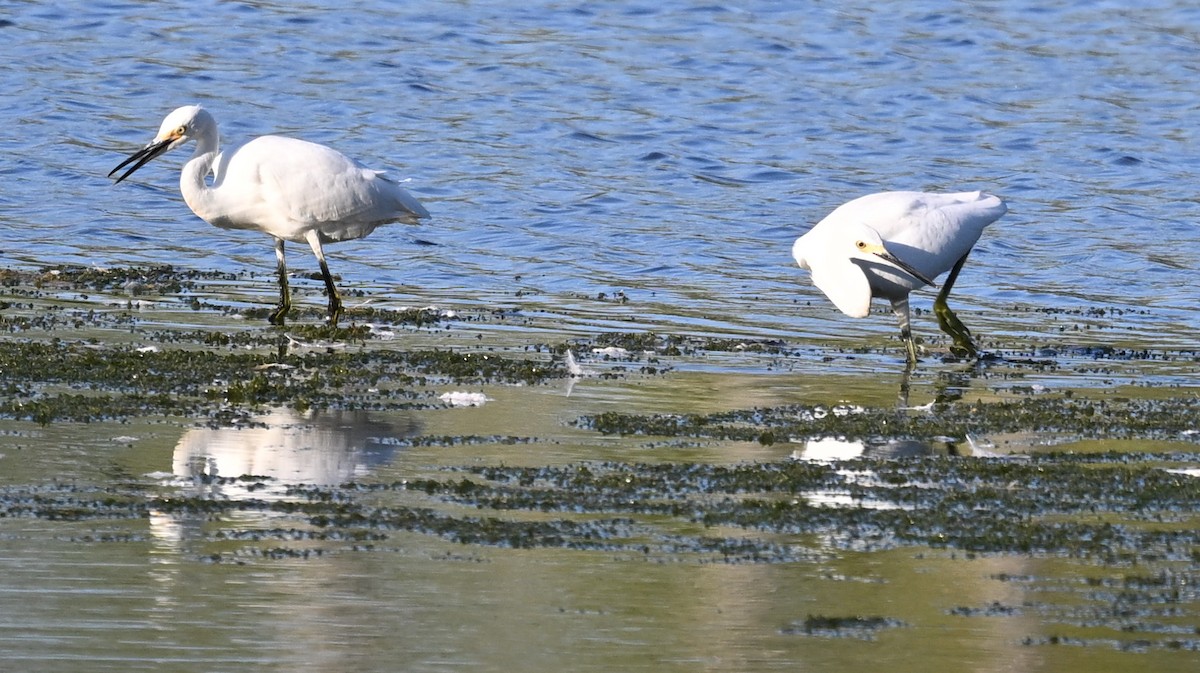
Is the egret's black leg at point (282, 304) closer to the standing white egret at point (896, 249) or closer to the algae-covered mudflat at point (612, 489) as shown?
the algae-covered mudflat at point (612, 489)

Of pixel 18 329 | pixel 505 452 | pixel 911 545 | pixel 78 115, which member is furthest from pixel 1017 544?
pixel 78 115

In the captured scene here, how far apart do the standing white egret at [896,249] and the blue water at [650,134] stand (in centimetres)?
100

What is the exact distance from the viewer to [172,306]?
1251 cm

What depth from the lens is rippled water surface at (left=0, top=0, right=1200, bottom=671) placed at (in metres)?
5.65

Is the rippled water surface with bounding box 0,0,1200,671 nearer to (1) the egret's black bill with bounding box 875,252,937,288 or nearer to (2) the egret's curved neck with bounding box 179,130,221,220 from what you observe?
(1) the egret's black bill with bounding box 875,252,937,288

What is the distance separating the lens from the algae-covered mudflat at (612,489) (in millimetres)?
5852

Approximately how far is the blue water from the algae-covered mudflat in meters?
2.80

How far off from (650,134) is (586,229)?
5.07 meters

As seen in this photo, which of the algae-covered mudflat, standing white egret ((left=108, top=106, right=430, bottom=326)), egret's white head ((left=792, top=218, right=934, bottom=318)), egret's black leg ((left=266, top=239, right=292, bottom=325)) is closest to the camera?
the algae-covered mudflat

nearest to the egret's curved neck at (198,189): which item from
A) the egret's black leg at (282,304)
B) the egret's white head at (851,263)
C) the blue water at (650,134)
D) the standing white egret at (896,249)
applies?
the egret's black leg at (282,304)

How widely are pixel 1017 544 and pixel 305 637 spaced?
2548mm

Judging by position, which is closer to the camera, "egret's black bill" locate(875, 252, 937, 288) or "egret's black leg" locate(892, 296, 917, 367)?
"egret's black bill" locate(875, 252, 937, 288)

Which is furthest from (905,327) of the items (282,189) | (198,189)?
(198,189)

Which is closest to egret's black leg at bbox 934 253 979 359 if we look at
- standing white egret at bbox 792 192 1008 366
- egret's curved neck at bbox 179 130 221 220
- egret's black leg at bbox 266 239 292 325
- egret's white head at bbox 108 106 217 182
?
standing white egret at bbox 792 192 1008 366
